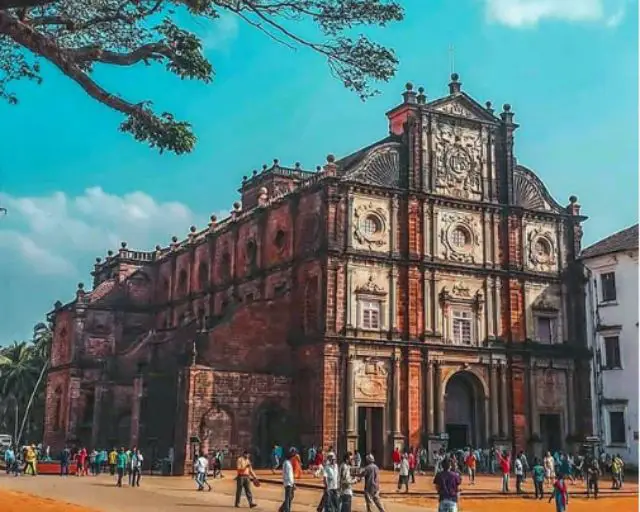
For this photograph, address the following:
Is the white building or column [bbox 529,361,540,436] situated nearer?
the white building

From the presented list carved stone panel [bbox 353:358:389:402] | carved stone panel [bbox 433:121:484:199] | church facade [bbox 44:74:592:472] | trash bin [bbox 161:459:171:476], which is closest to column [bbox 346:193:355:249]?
church facade [bbox 44:74:592:472]

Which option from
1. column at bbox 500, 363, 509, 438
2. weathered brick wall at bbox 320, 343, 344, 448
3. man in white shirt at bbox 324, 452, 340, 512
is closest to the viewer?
man in white shirt at bbox 324, 452, 340, 512

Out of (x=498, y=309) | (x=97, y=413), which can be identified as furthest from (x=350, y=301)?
(x=97, y=413)

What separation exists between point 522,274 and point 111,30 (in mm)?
28651

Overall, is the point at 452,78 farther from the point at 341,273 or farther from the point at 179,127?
the point at 179,127

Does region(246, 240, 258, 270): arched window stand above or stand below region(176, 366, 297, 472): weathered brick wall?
above

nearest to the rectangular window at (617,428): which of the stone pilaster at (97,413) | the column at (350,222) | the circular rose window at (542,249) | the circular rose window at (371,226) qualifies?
Answer: the circular rose window at (542,249)

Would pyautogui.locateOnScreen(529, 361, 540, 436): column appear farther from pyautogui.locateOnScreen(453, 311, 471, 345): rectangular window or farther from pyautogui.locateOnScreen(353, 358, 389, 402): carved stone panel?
pyautogui.locateOnScreen(353, 358, 389, 402): carved stone panel

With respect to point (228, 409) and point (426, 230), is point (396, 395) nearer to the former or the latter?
point (228, 409)

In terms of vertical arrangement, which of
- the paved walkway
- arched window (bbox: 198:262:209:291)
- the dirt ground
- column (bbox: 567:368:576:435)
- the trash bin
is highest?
arched window (bbox: 198:262:209:291)

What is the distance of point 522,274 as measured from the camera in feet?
128

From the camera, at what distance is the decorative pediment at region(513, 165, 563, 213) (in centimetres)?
4034

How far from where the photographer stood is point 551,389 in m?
38.4

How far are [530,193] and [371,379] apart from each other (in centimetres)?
1276
